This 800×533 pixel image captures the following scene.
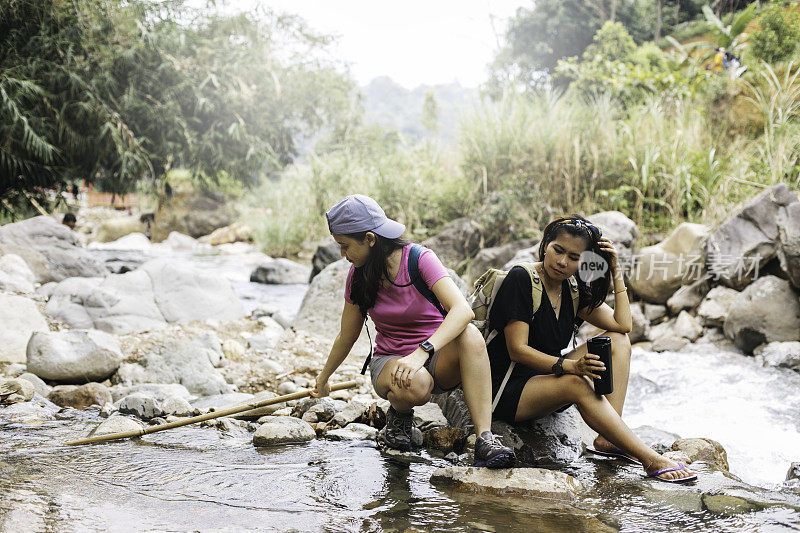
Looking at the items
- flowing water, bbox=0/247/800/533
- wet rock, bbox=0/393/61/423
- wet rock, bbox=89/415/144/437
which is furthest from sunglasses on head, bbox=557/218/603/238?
wet rock, bbox=0/393/61/423

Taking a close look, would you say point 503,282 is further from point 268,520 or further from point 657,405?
point 657,405

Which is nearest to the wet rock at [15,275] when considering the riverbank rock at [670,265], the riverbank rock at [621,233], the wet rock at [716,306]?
the riverbank rock at [621,233]

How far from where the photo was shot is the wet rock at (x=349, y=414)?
3430 millimetres

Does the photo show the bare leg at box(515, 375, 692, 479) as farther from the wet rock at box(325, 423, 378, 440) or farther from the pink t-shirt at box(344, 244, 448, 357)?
the wet rock at box(325, 423, 378, 440)

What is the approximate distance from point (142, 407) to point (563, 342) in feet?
8.22

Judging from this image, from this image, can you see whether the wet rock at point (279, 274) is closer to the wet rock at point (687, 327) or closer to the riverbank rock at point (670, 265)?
the riverbank rock at point (670, 265)

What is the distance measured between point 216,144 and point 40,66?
4543 millimetres

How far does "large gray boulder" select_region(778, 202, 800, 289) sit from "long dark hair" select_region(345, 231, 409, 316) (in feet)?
15.3

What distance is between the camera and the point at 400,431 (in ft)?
9.51

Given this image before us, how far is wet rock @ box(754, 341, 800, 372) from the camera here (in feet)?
17.5

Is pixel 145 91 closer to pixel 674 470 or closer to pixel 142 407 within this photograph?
pixel 142 407

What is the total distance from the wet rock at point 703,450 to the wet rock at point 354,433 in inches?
60.2

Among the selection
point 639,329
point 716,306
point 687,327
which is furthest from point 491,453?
point 716,306

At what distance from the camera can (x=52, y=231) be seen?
8977 millimetres
